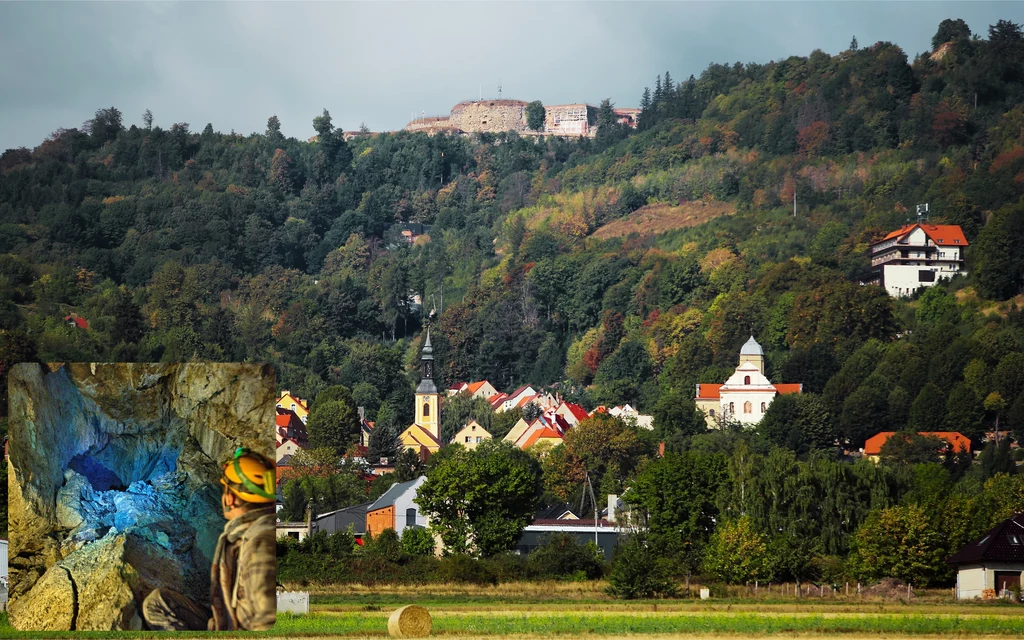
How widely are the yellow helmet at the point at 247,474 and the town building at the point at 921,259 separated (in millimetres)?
132242

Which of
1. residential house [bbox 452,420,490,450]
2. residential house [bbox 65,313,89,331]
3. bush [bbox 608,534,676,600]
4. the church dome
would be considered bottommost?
bush [bbox 608,534,676,600]

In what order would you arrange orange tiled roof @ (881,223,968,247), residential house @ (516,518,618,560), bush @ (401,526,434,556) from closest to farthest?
bush @ (401,526,434,556) < residential house @ (516,518,618,560) < orange tiled roof @ (881,223,968,247)

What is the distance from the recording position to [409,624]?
3878 cm

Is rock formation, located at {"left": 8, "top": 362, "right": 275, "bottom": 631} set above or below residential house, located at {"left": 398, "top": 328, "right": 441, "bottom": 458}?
below

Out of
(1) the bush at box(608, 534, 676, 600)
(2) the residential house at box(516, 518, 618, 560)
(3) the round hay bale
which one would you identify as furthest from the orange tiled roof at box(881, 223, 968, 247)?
(3) the round hay bale

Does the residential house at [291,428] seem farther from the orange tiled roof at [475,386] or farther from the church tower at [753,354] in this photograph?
the church tower at [753,354]

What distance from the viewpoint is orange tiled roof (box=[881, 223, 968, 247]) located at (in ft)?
520

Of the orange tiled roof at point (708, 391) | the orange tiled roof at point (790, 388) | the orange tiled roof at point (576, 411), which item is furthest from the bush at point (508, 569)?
the orange tiled roof at point (576, 411)

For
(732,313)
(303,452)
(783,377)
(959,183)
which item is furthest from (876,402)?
(959,183)

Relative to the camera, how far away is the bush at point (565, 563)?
6397 cm

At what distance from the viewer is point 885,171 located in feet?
639

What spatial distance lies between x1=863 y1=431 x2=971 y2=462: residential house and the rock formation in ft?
301

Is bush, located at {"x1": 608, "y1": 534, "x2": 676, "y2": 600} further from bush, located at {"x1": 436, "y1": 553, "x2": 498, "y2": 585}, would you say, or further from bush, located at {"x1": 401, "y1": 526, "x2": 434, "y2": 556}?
bush, located at {"x1": 401, "y1": 526, "x2": 434, "y2": 556}

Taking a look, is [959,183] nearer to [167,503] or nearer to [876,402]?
[876,402]
